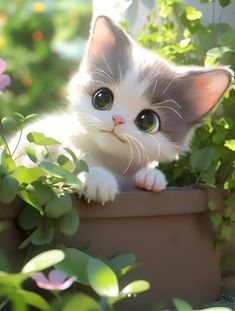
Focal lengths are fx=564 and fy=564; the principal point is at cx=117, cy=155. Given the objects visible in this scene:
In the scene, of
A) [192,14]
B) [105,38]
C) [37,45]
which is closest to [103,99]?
[105,38]

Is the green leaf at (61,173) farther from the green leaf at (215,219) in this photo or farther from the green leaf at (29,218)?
the green leaf at (215,219)

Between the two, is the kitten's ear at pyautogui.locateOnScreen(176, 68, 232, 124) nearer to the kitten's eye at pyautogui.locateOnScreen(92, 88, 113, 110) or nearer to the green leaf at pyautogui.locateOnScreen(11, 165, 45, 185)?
the kitten's eye at pyautogui.locateOnScreen(92, 88, 113, 110)

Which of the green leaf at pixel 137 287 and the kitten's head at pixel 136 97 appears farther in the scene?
the kitten's head at pixel 136 97

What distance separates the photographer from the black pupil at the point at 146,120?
3.11ft

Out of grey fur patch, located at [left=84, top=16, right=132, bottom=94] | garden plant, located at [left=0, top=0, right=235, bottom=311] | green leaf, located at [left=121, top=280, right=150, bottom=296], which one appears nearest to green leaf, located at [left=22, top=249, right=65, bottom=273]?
garden plant, located at [left=0, top=0, right=235, bottom=311]

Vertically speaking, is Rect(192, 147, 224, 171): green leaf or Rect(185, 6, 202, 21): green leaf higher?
Rect(185, 6, 202, 21): green leaf

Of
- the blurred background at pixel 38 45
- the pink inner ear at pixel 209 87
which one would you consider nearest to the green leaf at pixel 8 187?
the pink inner ear at pixel 209 87

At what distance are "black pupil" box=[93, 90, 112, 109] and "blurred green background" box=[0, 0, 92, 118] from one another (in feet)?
4.58

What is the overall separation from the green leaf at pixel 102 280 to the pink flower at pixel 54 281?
2 cm

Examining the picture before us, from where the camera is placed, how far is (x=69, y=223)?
78 cm

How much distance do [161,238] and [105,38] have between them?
1.22 ft

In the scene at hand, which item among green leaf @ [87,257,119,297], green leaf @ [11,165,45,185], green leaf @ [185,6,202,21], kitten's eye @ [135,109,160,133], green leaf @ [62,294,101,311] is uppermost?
green leaf @ [185,6,202,21]

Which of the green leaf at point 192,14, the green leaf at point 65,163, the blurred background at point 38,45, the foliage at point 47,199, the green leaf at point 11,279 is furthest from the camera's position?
the blurred background at point 38,45

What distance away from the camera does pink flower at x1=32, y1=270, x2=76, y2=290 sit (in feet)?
1.75
